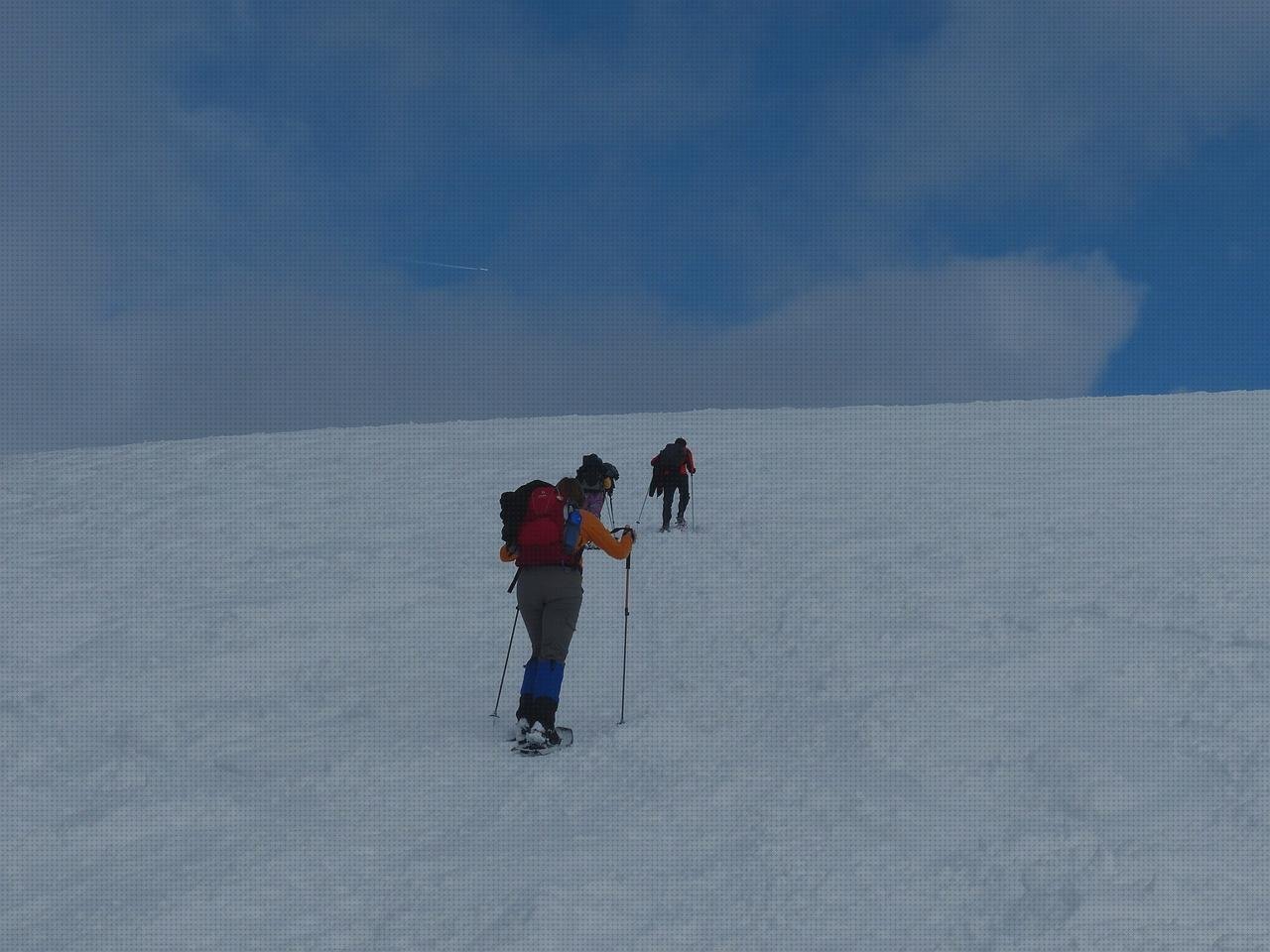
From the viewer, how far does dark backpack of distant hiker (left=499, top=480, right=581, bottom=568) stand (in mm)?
6320

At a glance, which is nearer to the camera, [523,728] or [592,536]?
[523,728]

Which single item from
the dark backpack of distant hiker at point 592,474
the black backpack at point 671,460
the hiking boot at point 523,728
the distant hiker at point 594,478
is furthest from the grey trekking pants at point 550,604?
the black backpack at point 671,460

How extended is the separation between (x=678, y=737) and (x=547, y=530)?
1.60 m

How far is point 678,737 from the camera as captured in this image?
6.24m

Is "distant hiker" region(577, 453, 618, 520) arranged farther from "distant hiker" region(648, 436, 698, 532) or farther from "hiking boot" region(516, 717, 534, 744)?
"hiking boot" region(516, 717, 534, 744)

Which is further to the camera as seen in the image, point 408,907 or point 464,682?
point 464,682

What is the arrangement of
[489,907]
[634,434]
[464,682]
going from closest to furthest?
[489,907] < [464,682] < [634,434]

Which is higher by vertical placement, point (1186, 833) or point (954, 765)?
point (954, 765)

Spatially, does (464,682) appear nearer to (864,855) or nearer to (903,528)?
(864,855)

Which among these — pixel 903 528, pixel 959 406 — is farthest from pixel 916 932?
pixel 959 406

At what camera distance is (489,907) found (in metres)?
4.29

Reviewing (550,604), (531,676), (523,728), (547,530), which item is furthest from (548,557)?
(523,728)

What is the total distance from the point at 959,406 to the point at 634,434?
9.41 m

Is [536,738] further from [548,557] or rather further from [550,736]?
[548,557]
